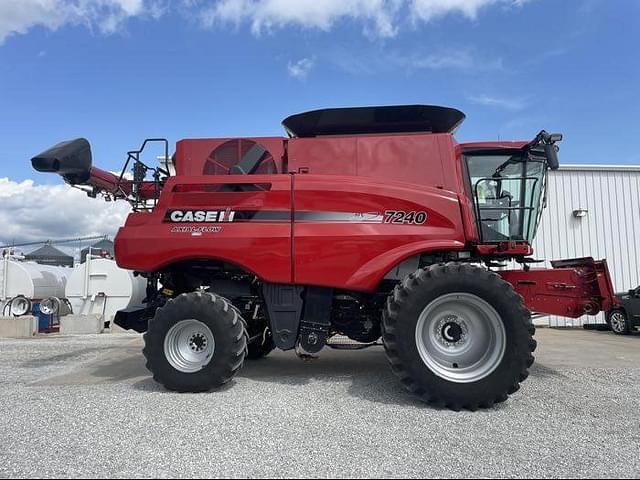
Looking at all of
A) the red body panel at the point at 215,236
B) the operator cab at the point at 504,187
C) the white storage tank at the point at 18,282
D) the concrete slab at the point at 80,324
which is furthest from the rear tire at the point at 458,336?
the white storage tank at the point at 18,282

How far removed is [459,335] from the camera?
5598 millimetres

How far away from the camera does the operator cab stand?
648cm

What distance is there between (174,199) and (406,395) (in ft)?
12.3

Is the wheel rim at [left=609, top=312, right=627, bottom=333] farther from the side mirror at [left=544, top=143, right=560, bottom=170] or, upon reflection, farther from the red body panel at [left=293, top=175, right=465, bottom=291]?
the red body panel at [left=293, top=175, right=465, bottom=291]

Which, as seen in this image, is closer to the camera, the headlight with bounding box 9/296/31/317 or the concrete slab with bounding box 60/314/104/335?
the concrete slab with bounding box 60/314/104/335

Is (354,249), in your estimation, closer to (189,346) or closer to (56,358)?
(189,346)

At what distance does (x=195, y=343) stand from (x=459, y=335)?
3142 millimetres

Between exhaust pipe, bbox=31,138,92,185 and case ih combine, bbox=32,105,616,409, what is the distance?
18mm

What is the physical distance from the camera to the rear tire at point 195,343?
5699mm

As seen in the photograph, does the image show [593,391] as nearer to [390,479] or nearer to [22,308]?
[390,479]

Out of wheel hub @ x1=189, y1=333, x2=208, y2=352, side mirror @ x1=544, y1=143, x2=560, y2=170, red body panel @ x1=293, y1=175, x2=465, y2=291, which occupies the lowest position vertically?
wheel hub @ x1=189, y1=333, x2=208, y2=352

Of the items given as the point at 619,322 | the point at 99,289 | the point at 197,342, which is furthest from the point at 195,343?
the point at 619,322

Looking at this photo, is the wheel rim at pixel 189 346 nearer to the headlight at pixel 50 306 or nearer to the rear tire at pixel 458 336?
the rear tire at pixel 458 336

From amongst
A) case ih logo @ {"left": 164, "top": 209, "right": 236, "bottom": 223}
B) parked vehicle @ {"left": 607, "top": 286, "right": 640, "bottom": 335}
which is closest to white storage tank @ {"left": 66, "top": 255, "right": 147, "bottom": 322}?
case ih logo @ {"left": 164, "top": 209, "right": 236, "bottom": 223}
